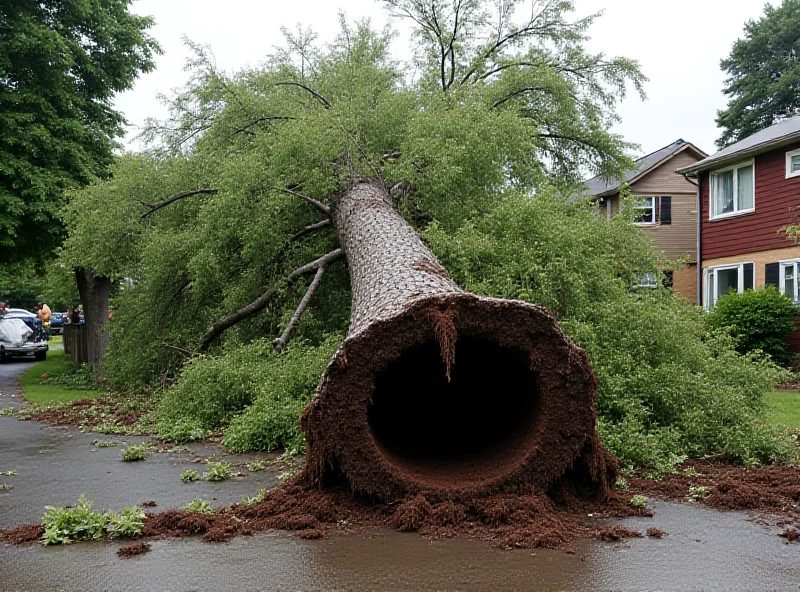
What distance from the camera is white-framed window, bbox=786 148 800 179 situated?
66.6 ft

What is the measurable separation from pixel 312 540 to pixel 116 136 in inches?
721

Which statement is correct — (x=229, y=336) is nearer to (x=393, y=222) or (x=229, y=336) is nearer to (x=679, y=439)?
(x=393, y=222)

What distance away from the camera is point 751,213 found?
2177 centimetres

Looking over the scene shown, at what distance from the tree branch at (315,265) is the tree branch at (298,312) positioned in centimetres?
7

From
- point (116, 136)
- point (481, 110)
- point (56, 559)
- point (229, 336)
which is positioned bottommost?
point (56, 559)

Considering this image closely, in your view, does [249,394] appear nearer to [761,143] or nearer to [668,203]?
[761,143]

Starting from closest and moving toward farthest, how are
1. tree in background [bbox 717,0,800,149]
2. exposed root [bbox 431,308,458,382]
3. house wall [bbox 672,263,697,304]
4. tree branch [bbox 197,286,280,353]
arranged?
exposed root [bbox 431,308,458,382]
tree branch [bbox 197,286,280,353]
house wall [bbox 672,263,697,304]
tree in background [bbox 717,0,800,149]

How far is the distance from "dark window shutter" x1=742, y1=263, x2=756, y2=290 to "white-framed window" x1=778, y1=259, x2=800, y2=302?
0.97 metres

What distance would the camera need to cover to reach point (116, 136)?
68.6ft

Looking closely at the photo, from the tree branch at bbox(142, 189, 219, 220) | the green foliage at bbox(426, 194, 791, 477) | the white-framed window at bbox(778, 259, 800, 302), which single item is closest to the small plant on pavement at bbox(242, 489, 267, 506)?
the green foliage at bbox(426, 194, 791, 477)

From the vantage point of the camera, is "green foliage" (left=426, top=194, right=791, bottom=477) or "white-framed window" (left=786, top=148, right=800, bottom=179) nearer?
"green foliage" (left=426, top=194, right=791, bottom=477)

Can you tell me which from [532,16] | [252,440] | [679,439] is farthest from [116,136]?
[679,439]

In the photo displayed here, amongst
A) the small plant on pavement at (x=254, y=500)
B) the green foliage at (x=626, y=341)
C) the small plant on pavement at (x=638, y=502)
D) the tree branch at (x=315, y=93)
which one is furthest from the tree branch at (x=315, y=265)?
the small plant on pavement at (x=638, y=502)

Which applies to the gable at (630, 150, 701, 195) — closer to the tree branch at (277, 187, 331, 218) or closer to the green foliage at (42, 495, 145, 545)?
the tree branch at (277, 187, 331, 218)
